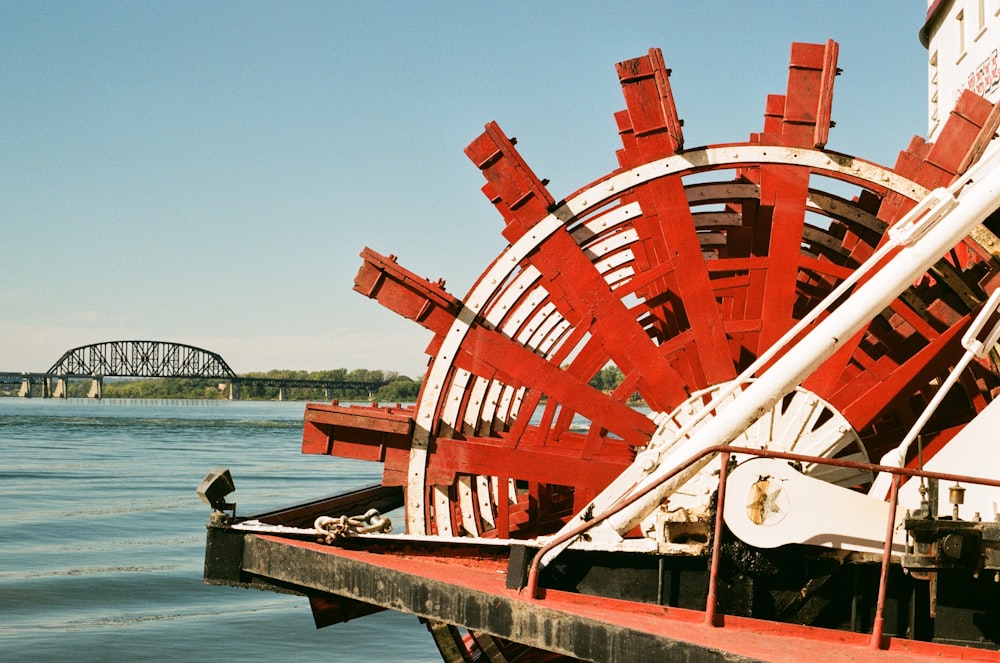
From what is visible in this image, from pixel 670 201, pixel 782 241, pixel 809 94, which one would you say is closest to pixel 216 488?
pixel 670 201

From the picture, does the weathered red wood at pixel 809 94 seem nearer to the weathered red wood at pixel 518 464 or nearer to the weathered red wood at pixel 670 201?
the weathered red wood at pixel 670 201

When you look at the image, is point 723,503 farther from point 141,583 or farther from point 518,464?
point 141,583

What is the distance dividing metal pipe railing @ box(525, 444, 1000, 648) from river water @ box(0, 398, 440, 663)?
565 centimetres

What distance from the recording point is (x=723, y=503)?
13.8 ft

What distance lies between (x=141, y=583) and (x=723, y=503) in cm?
967

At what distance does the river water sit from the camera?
1005 cm

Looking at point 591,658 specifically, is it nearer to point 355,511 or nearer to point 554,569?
point 554,569

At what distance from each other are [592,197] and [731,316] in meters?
1.72

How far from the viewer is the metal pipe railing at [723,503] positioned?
396 centimetres

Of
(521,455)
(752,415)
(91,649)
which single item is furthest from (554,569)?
(91,649)

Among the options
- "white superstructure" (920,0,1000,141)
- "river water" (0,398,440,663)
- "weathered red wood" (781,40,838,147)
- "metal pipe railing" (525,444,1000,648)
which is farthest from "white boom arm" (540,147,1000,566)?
"river water" (0,398,440,663)

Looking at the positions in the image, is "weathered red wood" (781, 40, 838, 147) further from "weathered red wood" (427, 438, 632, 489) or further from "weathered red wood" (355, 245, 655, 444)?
"weathered red wood" (427, 438, 632, 489)

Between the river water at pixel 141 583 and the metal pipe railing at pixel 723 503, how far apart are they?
18.5ft

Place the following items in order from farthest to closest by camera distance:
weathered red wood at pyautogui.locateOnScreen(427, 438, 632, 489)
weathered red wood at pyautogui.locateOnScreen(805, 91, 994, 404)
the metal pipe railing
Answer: weathered red wood at pyautogui.locateOnScreen(427, 438, 632, 489), weathered red wood at pyautogui.locateOnScreen(805, 91, 994, 404), the metal pipe railing
